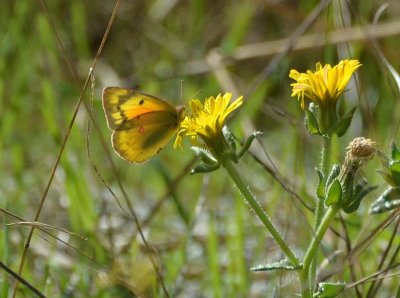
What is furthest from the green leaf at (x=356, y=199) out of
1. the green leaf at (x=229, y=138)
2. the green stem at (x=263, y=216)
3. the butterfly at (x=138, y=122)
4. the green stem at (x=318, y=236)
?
the butterfly at (x=138, y=122)

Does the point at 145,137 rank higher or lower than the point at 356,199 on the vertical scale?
higher

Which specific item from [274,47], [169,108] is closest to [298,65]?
[274,47]

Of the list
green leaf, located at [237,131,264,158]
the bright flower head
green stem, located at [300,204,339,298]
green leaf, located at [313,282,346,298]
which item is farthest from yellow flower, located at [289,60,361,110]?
green leaf, located at [313,282,346,298]

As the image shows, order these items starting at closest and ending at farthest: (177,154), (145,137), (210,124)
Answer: (210,124) < (145,137) < (177,154)

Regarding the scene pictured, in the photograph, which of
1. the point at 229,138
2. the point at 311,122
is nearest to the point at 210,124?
the point at 229,138

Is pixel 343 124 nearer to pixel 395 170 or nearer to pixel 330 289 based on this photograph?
pixel 395 170

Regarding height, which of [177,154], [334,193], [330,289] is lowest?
[330,289]
